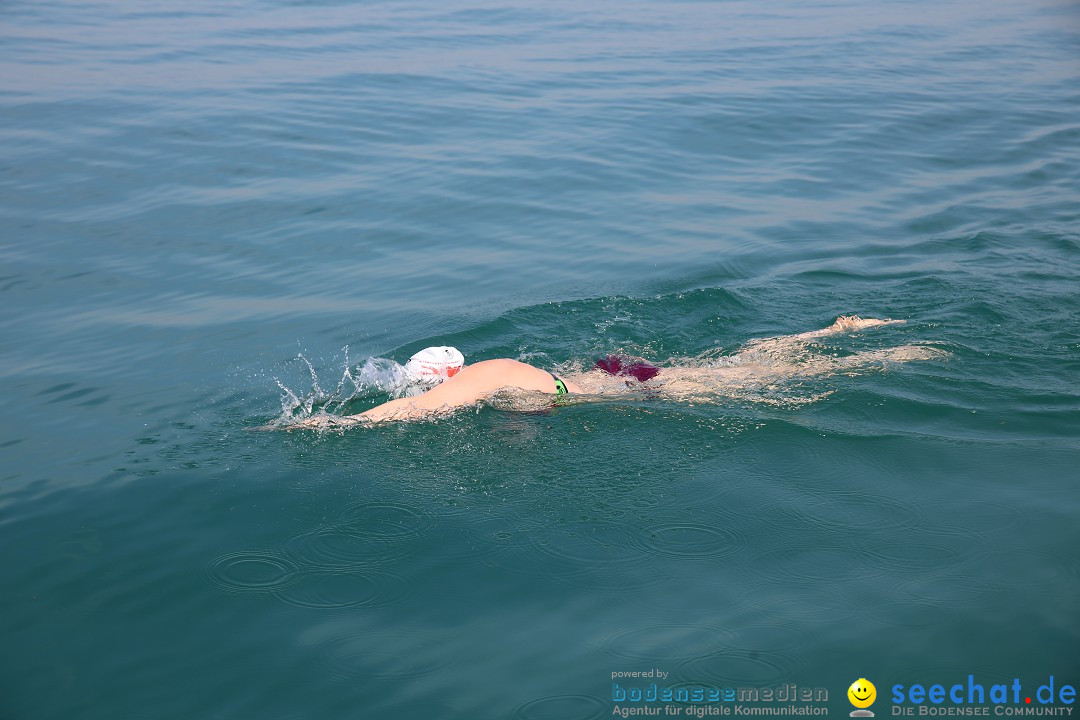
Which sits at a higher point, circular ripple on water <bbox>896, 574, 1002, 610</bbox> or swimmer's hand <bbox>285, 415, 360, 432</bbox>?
swimmer's hand <bbox>285, 415, 360, 432</bbox>

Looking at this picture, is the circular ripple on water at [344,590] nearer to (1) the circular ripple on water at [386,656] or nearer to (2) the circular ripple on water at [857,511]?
(1) the circular ripple on water at [386,656]

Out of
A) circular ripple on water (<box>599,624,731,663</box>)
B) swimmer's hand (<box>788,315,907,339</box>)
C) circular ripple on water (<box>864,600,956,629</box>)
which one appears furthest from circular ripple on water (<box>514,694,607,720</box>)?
swimmer's hand (<box>788,315,907,339</box>)

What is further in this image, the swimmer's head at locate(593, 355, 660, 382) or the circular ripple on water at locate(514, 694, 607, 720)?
the swimmer's head at locate(593, 355, 660, 382)

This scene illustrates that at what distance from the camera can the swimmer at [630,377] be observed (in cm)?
845

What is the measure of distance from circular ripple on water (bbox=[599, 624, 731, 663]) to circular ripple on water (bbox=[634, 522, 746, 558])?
2.76 ft

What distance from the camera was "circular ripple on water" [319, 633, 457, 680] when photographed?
5.61 metres

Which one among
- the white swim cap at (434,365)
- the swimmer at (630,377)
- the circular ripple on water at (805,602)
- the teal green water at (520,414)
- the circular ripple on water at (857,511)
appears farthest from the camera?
the white swim cap at (434,365)

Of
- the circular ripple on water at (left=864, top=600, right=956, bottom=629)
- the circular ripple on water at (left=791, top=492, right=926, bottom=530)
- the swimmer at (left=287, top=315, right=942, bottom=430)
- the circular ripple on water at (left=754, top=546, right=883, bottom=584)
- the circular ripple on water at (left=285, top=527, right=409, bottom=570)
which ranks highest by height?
the swimmer at (left=287, top=315, right=942, bottom=430)

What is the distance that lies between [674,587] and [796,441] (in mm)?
2487

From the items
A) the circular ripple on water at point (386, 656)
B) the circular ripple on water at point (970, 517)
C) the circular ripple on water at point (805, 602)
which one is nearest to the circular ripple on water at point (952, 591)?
the circular ripple on water at point (805, 602)

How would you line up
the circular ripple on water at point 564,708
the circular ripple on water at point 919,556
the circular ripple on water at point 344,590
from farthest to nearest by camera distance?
1. the circular ripple on water at point 919,556
2. the circular ripple on water at point 344,590
3. the circular ripple on water at point 564,708

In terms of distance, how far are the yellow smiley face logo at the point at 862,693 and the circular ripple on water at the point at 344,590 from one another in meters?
2.94

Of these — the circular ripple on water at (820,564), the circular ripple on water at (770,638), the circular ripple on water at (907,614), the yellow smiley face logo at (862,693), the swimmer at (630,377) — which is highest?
the swimmer at (630,377)

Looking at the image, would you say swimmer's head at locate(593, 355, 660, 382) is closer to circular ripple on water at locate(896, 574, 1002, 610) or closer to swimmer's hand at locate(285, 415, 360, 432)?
swimmer's hand at locate(285, 415, 360, 432)
